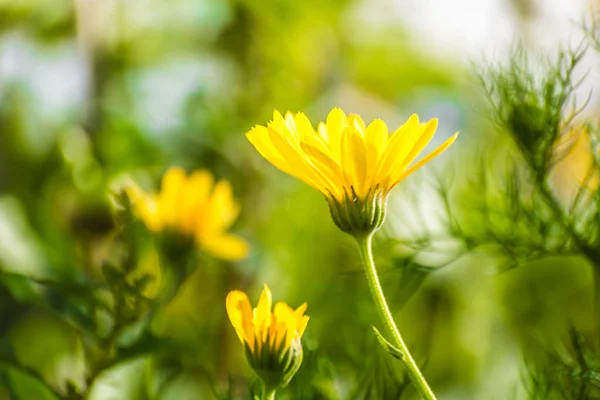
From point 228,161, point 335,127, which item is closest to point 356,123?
point 335,127

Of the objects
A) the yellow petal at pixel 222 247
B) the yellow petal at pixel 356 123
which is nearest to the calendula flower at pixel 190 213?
the yellow petal at pixel 222 247

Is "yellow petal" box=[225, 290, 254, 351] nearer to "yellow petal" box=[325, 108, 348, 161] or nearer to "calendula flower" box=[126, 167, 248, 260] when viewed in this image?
"yellow petal" box=[325, 108, 348, 161]

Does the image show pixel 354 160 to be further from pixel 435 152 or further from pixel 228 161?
pixel 228 161

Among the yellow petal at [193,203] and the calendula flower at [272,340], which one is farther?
the yellow petal at [193,203]

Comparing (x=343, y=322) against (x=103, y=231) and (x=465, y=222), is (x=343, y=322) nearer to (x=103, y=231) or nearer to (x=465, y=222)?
(x=465, y=222)

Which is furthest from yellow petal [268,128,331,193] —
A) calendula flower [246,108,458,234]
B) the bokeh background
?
the bokeh background

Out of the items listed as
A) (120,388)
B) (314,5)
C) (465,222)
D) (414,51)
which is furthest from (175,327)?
(414,51)

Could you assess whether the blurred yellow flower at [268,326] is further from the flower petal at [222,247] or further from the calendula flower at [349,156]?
the flower petal at [222,247]
